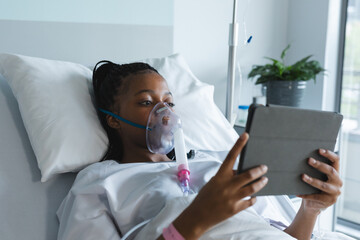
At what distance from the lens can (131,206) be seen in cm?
110

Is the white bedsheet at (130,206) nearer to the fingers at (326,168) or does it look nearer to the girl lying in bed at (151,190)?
the girl lying in bed at (151,190)

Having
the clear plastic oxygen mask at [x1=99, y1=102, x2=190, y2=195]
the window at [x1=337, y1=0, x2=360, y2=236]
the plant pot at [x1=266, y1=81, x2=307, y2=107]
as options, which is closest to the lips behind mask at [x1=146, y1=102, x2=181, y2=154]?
the clear plastic oxygen mask at [x1=99, y1=102, x2=190, y2=195]

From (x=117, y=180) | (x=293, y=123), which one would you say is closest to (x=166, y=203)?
(x=117, y=180)

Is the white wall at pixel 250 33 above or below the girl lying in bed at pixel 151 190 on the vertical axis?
above

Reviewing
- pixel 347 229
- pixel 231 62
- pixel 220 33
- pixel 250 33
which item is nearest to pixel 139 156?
pixel 231 62

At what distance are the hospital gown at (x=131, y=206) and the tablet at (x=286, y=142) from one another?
0.48 ft

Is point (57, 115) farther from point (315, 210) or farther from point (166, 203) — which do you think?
point (315, 210)

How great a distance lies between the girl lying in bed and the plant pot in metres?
1.07

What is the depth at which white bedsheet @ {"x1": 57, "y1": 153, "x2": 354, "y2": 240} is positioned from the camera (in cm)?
101

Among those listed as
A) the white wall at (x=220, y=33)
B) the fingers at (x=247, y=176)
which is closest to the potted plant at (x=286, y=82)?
the white wall at (x=220, y=33)

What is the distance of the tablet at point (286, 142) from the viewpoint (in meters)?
0.85

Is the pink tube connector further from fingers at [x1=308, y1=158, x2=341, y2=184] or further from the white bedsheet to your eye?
fingers at [x1=308, y1=158, x2=341, y2=184]

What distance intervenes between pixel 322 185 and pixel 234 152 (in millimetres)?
306

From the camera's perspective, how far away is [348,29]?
2705 millimetres
